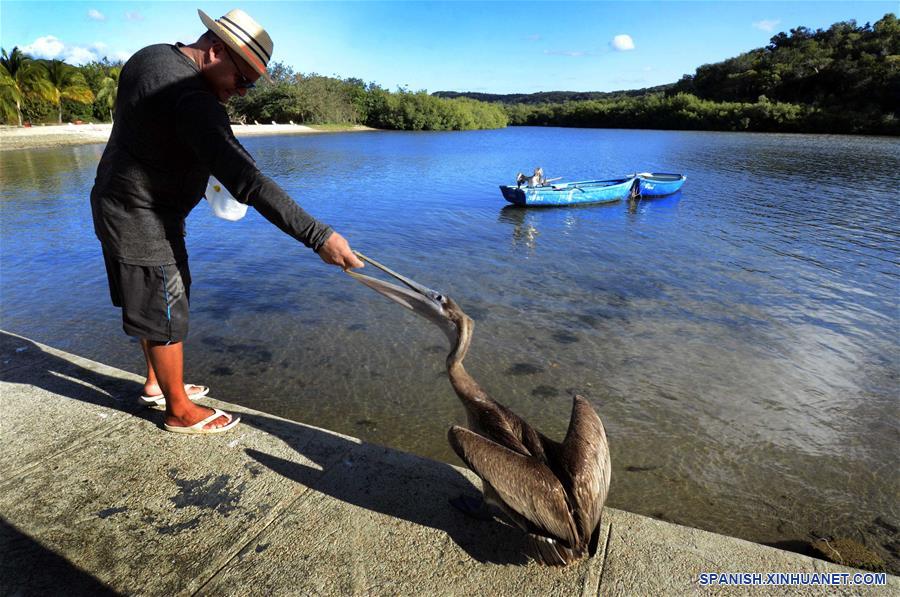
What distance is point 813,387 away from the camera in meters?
5.60

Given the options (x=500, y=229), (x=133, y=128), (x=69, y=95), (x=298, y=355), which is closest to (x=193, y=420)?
(x=133, y=128)

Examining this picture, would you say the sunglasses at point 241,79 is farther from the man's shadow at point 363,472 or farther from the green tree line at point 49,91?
the green tree line at point 49,91

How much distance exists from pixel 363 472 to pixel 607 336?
16.0 feet

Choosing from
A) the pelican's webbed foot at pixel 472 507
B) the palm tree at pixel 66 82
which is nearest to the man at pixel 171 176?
the pelican's webbed foot at pixel 472 507

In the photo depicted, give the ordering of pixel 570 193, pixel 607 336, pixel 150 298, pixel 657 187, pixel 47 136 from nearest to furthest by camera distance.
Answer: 1. pixel 150 298
2. pixel 607 336
3. pixel 570 193
4. pixel 657 187
5. pixel 47 136

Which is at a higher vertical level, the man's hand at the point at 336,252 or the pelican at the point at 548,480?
the man's hand at the point at 336,252

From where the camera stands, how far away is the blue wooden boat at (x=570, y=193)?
16.3 meters

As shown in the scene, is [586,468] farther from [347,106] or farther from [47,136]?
[347,106]

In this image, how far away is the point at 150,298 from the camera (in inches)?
108

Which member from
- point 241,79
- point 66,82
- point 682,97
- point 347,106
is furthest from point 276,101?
point 241,79

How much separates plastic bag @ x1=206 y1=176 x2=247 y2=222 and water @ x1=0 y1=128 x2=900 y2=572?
2344 mm

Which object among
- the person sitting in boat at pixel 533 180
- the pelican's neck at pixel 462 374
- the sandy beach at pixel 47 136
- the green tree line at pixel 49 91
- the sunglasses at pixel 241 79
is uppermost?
the green tree line at pixel 49 91

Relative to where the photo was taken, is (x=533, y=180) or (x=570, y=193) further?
(x=533, y=180)

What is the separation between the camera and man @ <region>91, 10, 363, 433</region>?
2.31 meters
